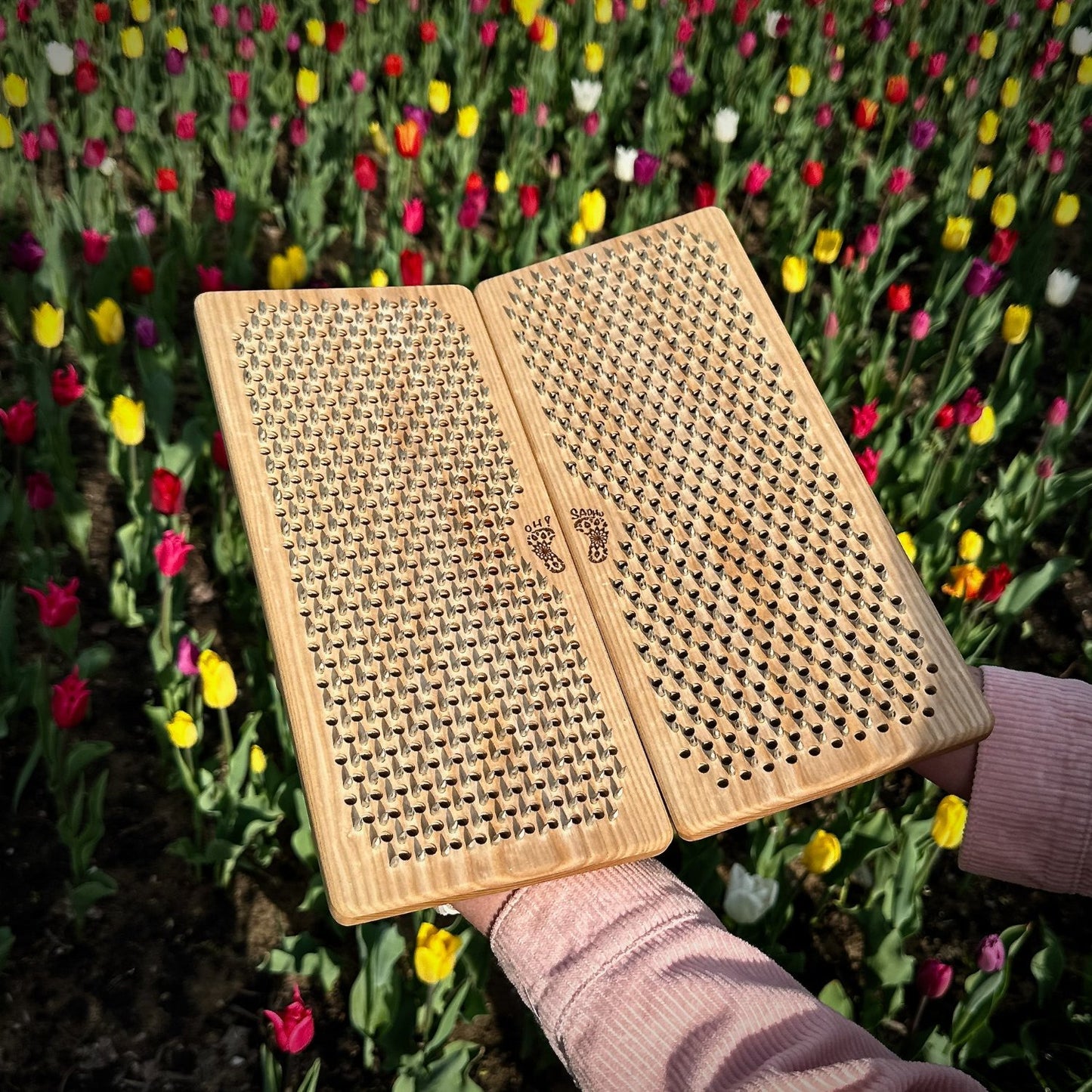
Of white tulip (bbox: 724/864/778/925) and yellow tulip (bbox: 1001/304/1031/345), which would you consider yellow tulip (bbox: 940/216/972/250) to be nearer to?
yellow tulip (bbox: 1001/304/1031/345)

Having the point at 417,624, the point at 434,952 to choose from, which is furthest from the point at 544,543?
the point at 434,952

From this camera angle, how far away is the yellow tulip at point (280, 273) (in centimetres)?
238

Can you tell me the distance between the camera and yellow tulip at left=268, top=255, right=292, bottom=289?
7.82ft

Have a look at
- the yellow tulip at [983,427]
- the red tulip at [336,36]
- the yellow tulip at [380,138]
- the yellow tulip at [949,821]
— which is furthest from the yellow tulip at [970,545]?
the red tulip at [336,36]

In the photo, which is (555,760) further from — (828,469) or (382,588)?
(828,469)

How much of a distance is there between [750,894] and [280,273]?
5.08 feet

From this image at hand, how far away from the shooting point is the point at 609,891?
4.08 feet

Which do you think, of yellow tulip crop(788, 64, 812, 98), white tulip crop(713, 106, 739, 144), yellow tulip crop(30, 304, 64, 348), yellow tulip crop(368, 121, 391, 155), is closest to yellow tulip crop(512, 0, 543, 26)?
yellow tulip crop(368, 121, 391, 155)

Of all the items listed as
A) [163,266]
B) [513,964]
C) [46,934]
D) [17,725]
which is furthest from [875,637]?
[163,266]

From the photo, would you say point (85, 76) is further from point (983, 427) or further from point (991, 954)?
point (991, 954)

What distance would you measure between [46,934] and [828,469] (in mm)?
1505

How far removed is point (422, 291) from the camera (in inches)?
61.7

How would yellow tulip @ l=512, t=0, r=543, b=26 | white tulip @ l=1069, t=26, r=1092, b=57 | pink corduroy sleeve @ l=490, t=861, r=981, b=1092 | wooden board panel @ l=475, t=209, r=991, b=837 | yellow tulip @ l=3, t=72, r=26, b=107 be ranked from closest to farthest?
pink corduroy sleeve @ l=490, t=861, r=981, b=1092, wooden board panel @ l=475, t=209, r=991, b=837, yellow tulip @ l=3, t=72, r=26, b=107, yellow tulip @ l=512, t=0, r=543, b=26, white tulip @ l=1069, t=26, r=1092, b=57

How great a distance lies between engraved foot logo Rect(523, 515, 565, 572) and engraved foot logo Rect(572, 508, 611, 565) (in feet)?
0.10
